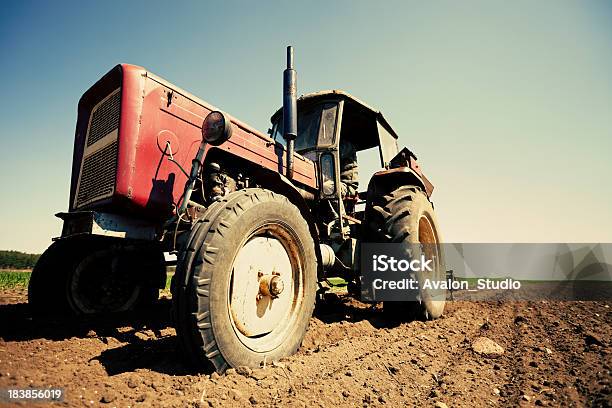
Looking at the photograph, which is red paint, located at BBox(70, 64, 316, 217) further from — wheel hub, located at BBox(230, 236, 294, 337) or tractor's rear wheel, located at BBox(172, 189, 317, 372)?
wheel hub, located at BBox(230, 236, 294, 337)

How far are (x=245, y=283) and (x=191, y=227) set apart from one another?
0.52 meters

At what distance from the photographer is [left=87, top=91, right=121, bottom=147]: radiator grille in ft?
7.88

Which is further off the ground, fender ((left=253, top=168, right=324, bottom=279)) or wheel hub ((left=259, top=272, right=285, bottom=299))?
fender ((left=253, top=168, right=324, bottom=279))

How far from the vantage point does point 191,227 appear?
202 centimetres

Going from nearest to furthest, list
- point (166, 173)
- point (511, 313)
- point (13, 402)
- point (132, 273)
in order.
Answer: point (13, 402)
point (166, 173)
point (132, 273)
point (511, 313)

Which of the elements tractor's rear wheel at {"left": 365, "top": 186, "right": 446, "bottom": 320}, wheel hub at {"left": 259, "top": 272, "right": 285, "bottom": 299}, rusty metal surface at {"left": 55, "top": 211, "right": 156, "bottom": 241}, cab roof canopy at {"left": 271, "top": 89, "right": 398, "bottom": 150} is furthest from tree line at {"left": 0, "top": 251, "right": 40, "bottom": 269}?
wheel hub at {"left": 259, "top": 272, "right": 285, "bottom": 299}

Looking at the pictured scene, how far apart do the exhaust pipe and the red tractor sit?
12 millimetres

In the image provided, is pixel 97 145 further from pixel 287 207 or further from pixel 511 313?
pixel 511 313

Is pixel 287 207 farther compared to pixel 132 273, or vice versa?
pixel 132 273

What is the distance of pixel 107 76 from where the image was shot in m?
2.48

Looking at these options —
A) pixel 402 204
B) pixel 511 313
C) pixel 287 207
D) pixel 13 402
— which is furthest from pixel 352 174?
pixel 13 402

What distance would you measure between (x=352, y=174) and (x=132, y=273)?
3188 mm

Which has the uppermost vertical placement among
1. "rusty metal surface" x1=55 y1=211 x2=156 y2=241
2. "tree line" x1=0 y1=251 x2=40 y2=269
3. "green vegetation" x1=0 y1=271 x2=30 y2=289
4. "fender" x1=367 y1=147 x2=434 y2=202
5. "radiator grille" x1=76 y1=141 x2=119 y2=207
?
"fender" x1=367 y1=147 x2=434 y2=202

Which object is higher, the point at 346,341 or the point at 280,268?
the point at 280,268
